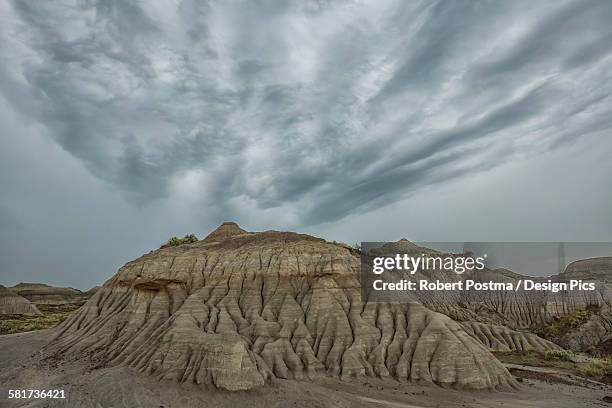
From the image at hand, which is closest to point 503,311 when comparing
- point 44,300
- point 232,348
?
point 232,348

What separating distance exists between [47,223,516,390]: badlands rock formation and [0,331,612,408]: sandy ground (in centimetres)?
126

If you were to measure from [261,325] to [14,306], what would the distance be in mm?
109595

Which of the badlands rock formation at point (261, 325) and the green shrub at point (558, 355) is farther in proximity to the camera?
the green shrub at point (558, 355)

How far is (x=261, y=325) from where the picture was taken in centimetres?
4053

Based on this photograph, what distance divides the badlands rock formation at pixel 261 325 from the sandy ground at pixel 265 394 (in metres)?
1.26

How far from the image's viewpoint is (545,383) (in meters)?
41.9

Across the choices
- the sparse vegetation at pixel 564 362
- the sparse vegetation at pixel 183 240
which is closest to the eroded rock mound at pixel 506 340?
the sparse vegetation at pixel 564 362

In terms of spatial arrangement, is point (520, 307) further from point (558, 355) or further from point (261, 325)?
point (261, 325)

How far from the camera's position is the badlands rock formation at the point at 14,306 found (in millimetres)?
113625

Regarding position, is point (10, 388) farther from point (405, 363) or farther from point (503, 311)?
point (503, 311)

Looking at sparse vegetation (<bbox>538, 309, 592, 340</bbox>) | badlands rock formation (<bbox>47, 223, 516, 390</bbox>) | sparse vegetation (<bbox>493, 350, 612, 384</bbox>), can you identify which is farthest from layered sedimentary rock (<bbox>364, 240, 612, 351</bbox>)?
badlands rock formation (<bbox>47, 223, 516, 390</bbox>)

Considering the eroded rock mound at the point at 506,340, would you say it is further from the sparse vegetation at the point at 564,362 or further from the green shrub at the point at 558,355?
the green shrub at the point at 558,355

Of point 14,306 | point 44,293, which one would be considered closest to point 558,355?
point 14,306

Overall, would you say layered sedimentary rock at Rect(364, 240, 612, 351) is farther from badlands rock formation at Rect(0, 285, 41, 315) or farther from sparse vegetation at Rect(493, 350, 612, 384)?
badlands rock formation at Rect(0, 285, 41, 315)
